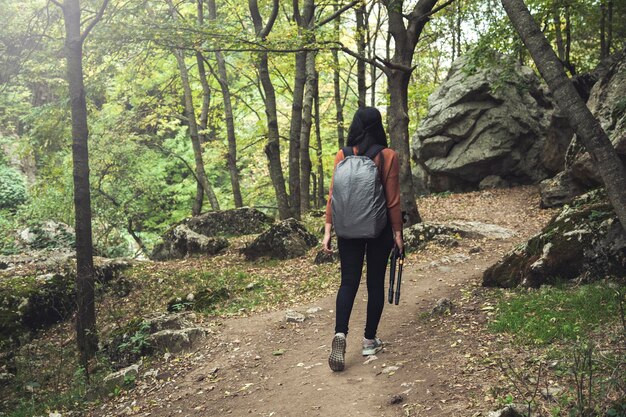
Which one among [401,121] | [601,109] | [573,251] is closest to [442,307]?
[573,251]

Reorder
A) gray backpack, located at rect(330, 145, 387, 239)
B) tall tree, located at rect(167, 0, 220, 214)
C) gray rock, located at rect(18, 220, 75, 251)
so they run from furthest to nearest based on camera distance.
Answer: tall tree, located at rect(167, 0, 220, 214), gray rock, located at rect(18, 220, 75, 251), gray backpack, located at rect(330, 145, 387, 239)

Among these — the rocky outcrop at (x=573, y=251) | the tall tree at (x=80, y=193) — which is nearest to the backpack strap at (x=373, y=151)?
the rocky outcrop at (x=573, y=251)

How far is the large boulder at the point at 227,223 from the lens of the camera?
48.4 feet

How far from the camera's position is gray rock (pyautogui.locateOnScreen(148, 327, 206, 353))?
6.68 m

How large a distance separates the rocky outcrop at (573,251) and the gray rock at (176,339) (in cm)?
388

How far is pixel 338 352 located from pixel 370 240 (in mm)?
1050

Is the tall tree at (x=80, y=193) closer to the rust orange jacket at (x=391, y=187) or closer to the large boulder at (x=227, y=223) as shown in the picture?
the rust orange jacket at (x=391, y=187)

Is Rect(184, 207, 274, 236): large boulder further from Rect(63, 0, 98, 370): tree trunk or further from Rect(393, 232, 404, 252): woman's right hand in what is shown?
Rect(393, 232, 404, 252): woman's right hand

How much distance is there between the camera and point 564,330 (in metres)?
4.27

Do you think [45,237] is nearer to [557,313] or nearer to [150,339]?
[150,339]

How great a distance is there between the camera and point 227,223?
1488 centimetres

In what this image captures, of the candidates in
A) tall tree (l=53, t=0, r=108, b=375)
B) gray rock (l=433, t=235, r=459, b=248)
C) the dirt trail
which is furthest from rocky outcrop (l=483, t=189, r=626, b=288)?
tall tree (l=53, t=0, r=108, b=375)

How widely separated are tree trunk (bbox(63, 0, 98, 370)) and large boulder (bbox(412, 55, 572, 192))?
1332 cm

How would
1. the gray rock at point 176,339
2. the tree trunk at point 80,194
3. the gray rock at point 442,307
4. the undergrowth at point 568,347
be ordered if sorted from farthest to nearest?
the tree trunk at point 80,194, the gray rock at point 176,339, the gray rock at point 442,307, the undergrowth at point 568,347
